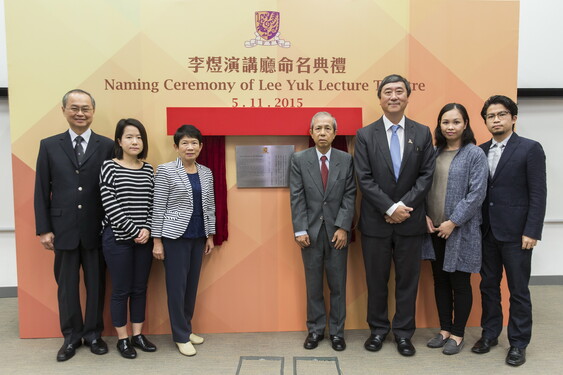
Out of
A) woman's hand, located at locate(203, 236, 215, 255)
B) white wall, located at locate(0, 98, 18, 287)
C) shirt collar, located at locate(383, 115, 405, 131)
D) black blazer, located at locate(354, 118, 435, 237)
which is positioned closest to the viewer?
black blazer, located at locate(354, 118, 435, 237)

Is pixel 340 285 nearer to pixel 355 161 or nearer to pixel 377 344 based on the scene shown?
pixel 377 344

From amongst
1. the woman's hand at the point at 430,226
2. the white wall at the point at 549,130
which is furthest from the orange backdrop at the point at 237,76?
the white wall at the point at 549,130

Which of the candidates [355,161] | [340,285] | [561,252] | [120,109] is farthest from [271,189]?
[561,252]

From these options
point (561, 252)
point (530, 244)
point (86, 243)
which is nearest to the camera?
point (530, 244)

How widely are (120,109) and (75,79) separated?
0.39 meters

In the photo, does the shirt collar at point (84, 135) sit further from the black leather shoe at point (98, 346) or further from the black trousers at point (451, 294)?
the black trousers at point (451, 294)

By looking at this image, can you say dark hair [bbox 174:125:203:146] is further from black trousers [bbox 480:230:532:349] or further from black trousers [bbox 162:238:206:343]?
black trousers [bbox 480:230:532:349]

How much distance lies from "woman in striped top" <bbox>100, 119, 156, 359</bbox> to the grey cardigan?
6.85ft

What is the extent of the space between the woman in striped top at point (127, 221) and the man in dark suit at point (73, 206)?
0.49 feet

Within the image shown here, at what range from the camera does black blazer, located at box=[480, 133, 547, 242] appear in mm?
2422

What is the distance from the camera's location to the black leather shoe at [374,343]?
2703 mm

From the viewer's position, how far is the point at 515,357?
2.52m

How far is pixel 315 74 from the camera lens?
2.91 metres

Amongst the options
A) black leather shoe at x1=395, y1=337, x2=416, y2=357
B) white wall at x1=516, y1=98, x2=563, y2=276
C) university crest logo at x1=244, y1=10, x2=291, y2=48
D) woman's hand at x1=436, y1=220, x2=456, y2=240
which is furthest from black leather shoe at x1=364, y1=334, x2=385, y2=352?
white wall at x1=516, y1=98, x2=563, y2=276
